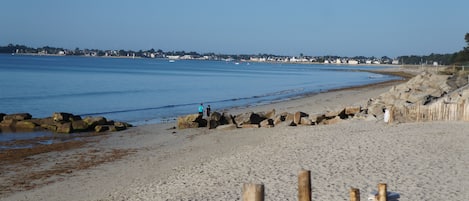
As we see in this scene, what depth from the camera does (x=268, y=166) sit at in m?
13.3

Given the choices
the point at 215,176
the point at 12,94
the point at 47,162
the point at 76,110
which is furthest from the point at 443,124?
the point at 12,94

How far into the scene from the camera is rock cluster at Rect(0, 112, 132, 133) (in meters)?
24.8

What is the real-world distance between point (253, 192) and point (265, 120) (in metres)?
20.1

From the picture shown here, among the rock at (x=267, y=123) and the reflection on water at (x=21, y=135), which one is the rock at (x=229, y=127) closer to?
the rock at (x=267, y=123)

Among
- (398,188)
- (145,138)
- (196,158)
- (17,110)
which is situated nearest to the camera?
(398,188)

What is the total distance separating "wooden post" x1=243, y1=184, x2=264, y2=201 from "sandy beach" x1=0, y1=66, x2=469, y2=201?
580cm

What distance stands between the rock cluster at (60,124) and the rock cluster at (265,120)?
3372 mm

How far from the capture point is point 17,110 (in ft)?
112

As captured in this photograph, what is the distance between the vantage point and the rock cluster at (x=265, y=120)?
76.4 ft

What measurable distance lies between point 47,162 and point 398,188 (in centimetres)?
1061

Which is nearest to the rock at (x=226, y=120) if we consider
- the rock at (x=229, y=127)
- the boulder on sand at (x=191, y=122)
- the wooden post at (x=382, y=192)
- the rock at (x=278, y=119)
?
the boulder on sand at (x=191, y=122)

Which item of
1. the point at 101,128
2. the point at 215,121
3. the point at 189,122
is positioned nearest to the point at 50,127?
the point at 101,128

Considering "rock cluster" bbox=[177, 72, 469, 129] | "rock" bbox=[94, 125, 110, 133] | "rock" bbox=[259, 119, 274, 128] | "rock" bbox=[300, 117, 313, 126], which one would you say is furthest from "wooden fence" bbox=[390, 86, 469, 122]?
"rock" bbox=[94, 125, 110, 133]

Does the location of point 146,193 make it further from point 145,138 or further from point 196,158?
point 145,138
